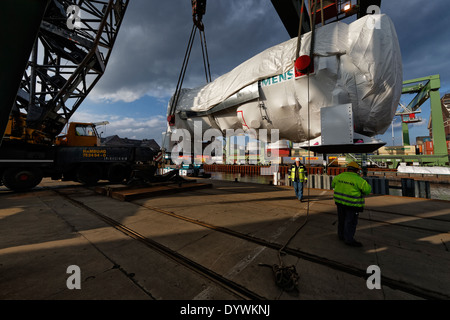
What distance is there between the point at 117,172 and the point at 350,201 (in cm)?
1014

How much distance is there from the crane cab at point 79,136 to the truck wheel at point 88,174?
1.26 metres

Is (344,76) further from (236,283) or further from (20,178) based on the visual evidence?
(20,178)

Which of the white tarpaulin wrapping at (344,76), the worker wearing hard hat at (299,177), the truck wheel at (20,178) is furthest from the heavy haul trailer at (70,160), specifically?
the white tarpaulin wrapping at (344,76)

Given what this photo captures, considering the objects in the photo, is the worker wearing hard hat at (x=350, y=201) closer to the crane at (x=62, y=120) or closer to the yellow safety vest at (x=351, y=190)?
the yellow safety vest at (x=351, y=190)

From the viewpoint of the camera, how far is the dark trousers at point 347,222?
2.72 m

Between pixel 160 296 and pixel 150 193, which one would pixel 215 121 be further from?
pixel 160 296

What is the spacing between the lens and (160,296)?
1.62 m

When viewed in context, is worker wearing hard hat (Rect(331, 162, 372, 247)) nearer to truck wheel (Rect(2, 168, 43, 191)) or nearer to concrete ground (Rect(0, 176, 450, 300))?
concrete ground (Rect(0, 176, 450, 300))

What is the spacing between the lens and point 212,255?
238cm

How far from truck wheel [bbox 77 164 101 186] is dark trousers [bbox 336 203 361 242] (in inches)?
413

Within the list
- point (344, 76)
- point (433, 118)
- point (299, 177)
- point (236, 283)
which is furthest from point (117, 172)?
point (433, 118)

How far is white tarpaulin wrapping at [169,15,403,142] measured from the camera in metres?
3.89

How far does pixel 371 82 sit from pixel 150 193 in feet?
22.8

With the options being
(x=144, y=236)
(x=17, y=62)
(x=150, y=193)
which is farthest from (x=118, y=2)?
(x=144, y=236)
